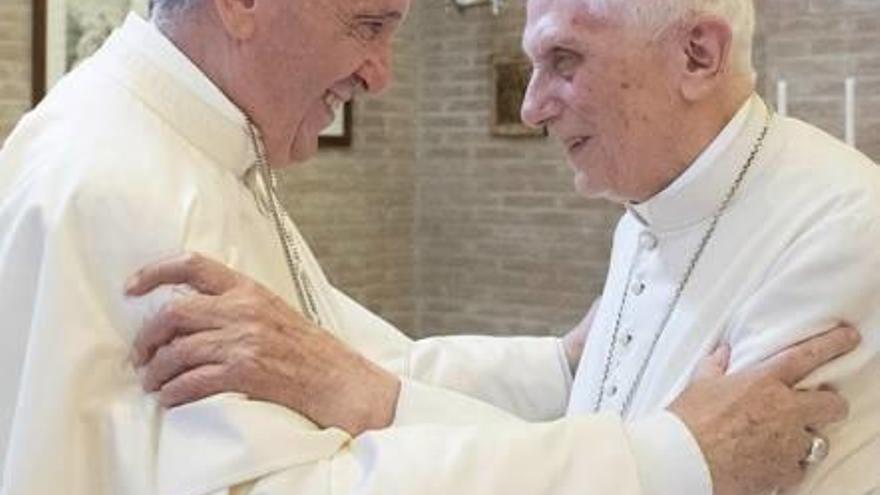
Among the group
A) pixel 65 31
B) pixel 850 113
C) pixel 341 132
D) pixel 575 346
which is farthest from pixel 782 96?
pixel 575 346

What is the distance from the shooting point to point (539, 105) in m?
1.69

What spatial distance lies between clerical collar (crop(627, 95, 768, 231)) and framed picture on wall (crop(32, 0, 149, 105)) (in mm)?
3080

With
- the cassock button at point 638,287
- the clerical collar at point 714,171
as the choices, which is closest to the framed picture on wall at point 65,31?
the cassock button at point 638,287

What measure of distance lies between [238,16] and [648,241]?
63cm

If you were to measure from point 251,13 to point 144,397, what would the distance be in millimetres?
448

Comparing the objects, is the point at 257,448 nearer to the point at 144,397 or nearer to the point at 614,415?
the point at 144,397

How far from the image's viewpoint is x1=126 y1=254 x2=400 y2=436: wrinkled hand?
1.29 metres

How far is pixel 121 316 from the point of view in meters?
1.33

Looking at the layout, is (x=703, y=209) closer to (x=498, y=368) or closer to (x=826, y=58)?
(x=498, y=368)

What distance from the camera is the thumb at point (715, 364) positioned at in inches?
56.7

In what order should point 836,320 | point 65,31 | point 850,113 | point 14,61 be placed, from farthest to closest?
point 65,31
point 14,61
point 850,113
point 836,320

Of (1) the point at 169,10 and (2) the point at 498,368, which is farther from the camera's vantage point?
(2) the point at 498,368

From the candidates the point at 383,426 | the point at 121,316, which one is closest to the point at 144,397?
the point at 121,316

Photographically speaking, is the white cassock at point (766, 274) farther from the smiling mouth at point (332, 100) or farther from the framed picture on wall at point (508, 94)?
the framed picture on wall at point (508, 94)
